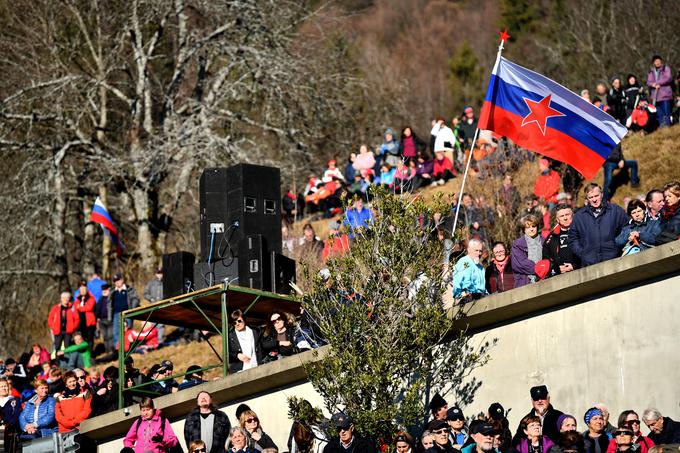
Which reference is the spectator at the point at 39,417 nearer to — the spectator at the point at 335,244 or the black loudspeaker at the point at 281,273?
the black loudspeaker at the point at 281,273

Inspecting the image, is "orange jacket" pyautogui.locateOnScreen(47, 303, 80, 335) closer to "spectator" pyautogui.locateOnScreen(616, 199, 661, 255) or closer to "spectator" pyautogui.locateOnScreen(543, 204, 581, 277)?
"spectator" pyautogui.locateOnScreen(543, 204, 581, 277)

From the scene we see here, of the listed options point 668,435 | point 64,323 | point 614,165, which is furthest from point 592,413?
point 64,323

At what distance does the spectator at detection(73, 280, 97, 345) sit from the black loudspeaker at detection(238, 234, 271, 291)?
25.5ft

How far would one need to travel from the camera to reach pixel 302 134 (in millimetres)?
36344

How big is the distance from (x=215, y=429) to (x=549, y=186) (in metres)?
9.53

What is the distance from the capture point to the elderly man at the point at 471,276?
1571 cm

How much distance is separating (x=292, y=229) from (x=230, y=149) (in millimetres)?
5368

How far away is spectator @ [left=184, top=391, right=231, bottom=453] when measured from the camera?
52.2 feet

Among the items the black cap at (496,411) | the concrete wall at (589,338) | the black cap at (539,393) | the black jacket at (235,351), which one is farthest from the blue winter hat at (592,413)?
the black jacket at (235,351)

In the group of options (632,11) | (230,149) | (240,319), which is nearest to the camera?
(240,319)

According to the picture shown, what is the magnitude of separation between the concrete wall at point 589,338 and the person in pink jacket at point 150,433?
1968mm

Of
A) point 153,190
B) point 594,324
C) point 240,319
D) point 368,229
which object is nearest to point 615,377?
point 594,324

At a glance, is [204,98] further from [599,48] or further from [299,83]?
[599,48]

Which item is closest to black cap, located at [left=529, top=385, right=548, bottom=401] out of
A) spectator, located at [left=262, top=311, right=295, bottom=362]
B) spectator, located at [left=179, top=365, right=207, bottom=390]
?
spectator, located at [left=262, top=311, right=295, bottom=362]
